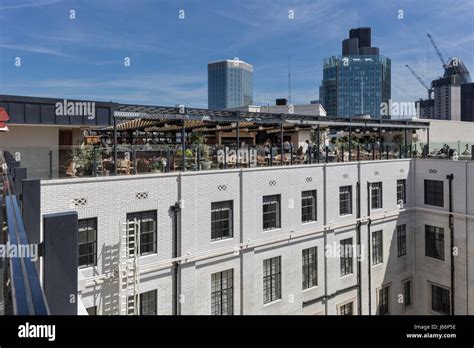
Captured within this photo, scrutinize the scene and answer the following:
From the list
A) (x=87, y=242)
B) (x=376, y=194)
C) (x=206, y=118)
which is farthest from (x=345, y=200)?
(x=87, y=242)

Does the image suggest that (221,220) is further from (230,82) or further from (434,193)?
(230,82)

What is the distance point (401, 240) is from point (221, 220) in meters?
15.2

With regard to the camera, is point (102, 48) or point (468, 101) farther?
point (468, 101)

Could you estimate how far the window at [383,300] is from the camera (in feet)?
81.3

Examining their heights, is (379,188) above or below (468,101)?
below

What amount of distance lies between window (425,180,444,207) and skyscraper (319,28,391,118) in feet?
218

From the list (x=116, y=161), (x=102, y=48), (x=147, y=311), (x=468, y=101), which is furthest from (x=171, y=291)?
(x=468, y=101)

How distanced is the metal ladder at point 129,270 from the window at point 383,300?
17.5 meters

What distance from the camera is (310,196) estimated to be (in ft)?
69.6

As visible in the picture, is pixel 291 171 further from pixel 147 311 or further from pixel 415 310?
pixel 415 310

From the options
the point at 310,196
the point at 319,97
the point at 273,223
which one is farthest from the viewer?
the point at 319,97

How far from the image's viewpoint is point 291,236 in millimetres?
19781

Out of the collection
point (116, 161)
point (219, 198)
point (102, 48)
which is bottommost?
point (219, 198)

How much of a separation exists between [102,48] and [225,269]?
2944 cm
